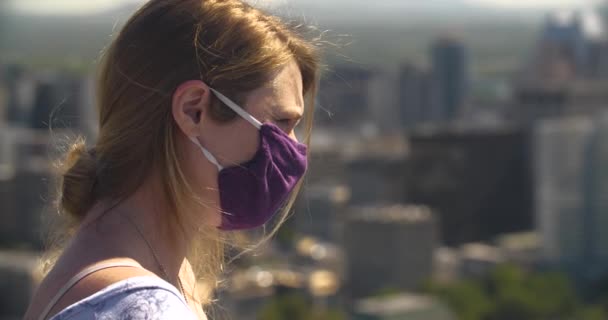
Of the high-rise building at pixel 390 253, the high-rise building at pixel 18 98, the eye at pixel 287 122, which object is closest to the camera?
the eye at pixel 287 122

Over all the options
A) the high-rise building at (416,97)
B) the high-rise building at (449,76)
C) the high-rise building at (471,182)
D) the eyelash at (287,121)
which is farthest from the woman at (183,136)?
the high-rise building at (449,76)

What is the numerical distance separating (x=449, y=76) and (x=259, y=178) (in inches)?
3193

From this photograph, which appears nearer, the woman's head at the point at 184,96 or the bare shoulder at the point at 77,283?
the bare shoulder at the point at 77,283

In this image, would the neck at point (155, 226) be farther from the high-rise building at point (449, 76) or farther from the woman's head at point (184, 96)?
the high-rise building at point (449, 76)

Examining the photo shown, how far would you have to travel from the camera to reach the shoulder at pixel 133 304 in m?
1.50

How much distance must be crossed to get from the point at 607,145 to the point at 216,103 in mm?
36522

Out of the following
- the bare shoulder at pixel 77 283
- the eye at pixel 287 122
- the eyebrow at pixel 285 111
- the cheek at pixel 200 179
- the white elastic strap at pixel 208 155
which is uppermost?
the eyebrow at pixel 285 111

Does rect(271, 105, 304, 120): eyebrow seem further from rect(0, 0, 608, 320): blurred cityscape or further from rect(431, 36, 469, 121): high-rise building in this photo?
rect(431, 36, 469, 121): high-rise building

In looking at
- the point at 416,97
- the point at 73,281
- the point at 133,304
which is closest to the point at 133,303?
the point at 133,304

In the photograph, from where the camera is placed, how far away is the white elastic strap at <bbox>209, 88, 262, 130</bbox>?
1692 mm

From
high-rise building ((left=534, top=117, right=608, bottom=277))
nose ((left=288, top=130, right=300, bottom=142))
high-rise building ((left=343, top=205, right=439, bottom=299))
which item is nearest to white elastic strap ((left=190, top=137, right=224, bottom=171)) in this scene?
nose ((left=288, top=130, right=300, bottom=142))

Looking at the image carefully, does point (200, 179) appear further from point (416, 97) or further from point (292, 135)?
point (416, 97)

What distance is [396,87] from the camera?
76.8m

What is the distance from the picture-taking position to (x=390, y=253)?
112ft
